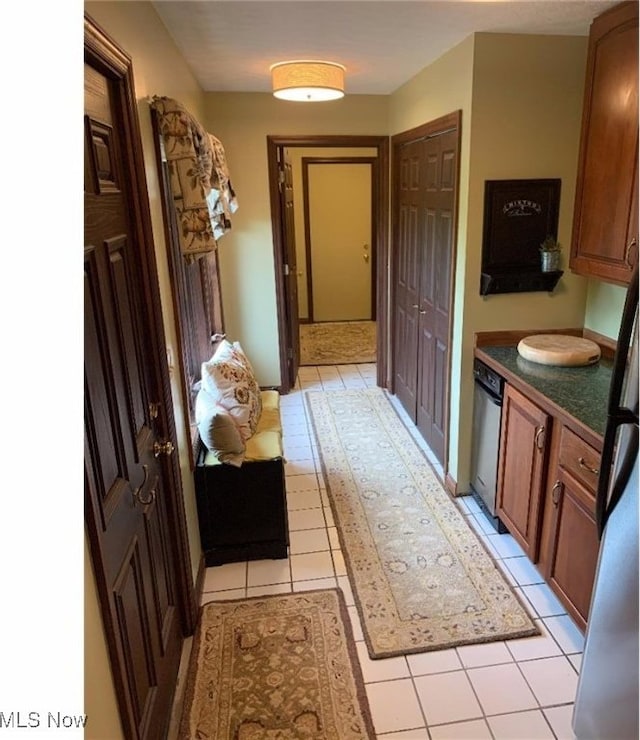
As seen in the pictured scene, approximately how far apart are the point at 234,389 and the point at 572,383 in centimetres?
157

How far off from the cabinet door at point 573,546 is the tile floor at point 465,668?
171 millimetres

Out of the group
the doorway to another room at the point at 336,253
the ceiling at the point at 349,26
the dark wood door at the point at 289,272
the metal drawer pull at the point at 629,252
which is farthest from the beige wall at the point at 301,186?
the metal drawer pull at the point at 629,252

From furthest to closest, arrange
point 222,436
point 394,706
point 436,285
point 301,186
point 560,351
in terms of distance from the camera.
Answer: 1. point 301,186
2. point 436,285
3. point 560,351
4. point 222,436
5. point 394,706

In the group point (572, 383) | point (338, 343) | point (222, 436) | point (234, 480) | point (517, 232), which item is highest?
point (517, 232)

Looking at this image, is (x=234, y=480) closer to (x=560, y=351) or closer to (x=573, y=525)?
(x=573, y=525)

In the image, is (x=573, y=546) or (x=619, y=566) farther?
(x=573, y=546)

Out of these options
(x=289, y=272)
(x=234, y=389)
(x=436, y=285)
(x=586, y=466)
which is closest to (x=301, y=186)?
(x=289, y=272)

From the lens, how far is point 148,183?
1.84 meters

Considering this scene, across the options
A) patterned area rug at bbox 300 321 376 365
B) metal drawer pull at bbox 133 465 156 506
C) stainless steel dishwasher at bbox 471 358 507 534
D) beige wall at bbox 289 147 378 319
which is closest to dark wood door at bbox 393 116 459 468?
stainless steel dishwasher at bbox 471 358 507 534

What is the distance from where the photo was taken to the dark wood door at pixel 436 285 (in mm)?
2953

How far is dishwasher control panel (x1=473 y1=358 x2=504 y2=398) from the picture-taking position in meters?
2.57

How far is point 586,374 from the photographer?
238cm

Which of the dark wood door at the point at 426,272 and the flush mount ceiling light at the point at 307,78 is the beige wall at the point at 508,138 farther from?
the flush mount ceiling light at the point at 307,78
